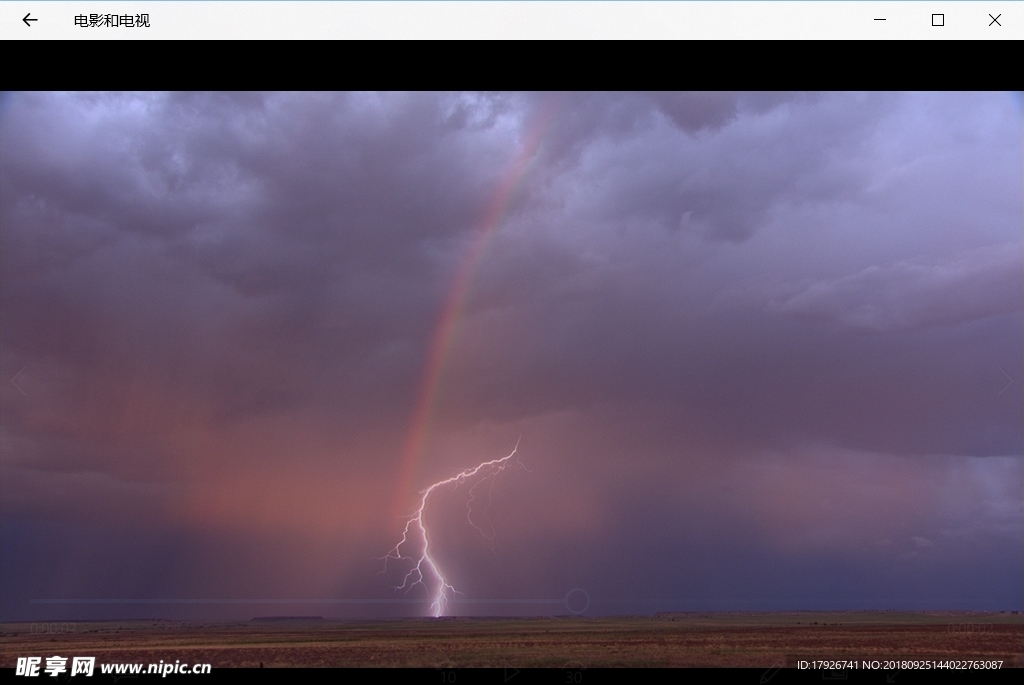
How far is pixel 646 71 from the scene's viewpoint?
34.0 feet

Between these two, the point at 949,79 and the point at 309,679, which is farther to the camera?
the point at 309,679

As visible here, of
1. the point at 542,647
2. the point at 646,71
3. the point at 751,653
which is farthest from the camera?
the point at 542,647

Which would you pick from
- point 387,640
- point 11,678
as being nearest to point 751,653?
point 387,640

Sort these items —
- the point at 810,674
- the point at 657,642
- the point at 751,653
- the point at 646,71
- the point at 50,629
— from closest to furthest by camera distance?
the point at 646,71 → the point at 810,674 → the point at 50,629 → the point at 751,653 → the point at 657,642

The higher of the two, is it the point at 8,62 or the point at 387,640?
the point at 8,62

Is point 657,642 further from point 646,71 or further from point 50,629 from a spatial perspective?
point 646,71

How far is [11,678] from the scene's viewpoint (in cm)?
1095

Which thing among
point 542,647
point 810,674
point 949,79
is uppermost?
point 949,79

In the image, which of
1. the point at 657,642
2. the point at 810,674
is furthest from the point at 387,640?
the point at 810,674

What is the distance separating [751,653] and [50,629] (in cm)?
1470

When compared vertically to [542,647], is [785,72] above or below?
above

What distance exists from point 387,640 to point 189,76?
61.4ft

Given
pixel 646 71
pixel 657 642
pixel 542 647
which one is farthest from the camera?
pixel 657 642

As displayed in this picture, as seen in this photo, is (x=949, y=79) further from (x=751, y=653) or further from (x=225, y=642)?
(x=225, y=642)
